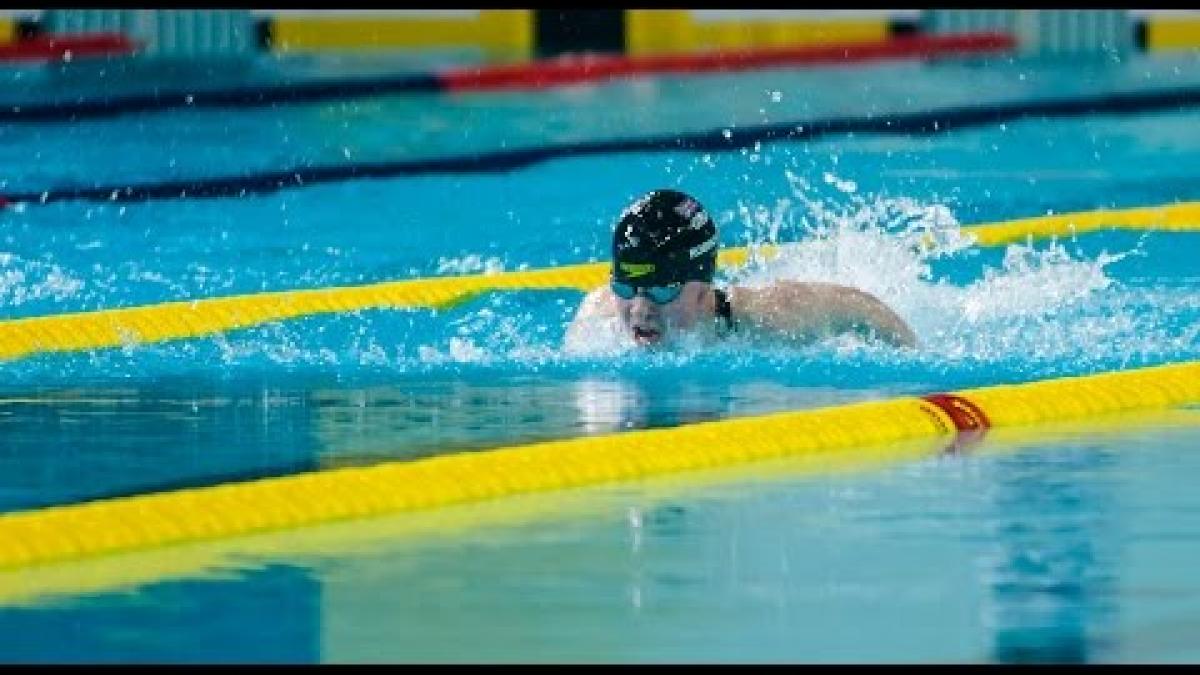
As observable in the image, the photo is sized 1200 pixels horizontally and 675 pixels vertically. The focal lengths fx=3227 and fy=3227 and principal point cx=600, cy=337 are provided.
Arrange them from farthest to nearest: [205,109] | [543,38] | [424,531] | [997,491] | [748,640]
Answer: [543,38] < [205,109] < [997,491] < [424,531] < [748,640]

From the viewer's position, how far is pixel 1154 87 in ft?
47.0

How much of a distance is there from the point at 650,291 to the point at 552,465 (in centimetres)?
151

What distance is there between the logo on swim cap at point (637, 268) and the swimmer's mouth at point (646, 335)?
0.13 m

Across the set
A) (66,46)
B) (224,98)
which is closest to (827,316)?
(224,98)

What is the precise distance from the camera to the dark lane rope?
11008 mm

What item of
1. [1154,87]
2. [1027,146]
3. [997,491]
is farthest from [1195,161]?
[997,491]

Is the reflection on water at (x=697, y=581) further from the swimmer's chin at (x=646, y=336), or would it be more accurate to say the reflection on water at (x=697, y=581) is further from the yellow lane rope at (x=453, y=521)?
the swimmer's chin at (x=646, y=336)

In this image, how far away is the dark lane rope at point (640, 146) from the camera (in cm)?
1101

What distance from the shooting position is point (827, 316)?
288 inches

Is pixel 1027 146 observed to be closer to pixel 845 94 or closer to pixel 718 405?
pixel 845 94

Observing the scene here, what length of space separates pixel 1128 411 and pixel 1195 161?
5849 mm

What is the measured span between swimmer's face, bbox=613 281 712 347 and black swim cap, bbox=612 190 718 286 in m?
0.04

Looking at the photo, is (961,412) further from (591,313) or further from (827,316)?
(591,313)

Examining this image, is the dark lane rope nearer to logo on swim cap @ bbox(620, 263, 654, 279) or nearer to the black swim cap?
the black swim cap
